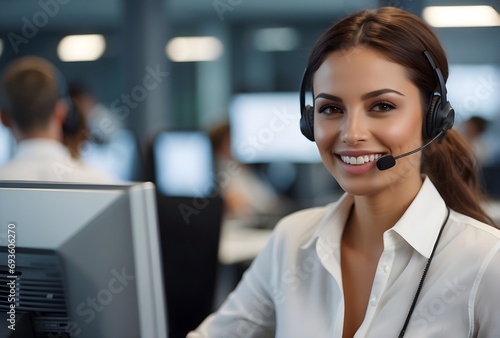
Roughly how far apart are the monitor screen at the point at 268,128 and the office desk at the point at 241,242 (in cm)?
165

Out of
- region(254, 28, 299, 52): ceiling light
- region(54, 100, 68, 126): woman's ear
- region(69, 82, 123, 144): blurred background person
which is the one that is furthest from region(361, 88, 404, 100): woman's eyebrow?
region(254, 28, 299, 52): ceiling light

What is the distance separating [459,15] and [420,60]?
20.9 ft

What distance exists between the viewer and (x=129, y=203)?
92 cm

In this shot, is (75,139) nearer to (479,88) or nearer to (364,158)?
(364,158)

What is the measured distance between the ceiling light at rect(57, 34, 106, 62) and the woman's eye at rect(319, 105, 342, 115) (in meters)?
9.42

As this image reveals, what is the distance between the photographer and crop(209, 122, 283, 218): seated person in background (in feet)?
14.5

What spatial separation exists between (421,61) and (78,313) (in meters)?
0.84

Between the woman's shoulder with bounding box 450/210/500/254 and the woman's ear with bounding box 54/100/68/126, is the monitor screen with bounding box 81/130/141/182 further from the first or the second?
the woman's shoulder with bounding box 450/210/500/254

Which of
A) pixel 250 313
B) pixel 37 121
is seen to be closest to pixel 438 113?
pixel 250 313

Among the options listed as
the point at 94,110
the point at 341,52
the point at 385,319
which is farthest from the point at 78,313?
the point at 94,110

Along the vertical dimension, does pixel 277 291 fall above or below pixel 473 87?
below

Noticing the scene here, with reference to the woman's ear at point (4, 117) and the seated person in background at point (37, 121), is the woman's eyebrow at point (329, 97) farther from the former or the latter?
the woman's ear at point (4, 117)

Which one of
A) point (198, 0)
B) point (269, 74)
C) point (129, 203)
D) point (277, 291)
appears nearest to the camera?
point (129, 203)

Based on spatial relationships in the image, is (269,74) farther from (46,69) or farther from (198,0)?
(46,69)
